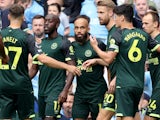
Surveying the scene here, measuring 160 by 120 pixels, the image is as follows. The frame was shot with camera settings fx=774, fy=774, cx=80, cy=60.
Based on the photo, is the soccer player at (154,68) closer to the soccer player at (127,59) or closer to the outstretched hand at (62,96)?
the soccer player at (127,59)

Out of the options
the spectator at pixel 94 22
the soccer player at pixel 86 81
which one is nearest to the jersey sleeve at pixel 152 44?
the soccer player at pixel 86 81

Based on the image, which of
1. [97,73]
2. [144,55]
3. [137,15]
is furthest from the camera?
[137,15]

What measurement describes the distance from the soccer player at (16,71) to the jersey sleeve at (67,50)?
22.7 inches

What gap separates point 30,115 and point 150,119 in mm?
2127

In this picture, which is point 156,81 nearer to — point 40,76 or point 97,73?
point 97,73

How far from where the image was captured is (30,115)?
1371cm

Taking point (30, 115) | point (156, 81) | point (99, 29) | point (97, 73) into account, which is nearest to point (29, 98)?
point (30, 115)

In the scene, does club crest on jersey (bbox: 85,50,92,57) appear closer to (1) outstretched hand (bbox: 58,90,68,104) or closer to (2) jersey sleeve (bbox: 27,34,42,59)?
(1) outstretched hand (bbox: 58,90,68,104)

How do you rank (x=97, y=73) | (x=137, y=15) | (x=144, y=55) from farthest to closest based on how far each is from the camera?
(x=137, y=15), (x=97, y=73), (x=144, y=55)

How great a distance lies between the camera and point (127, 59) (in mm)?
13117

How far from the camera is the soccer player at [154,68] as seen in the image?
13.6 meters

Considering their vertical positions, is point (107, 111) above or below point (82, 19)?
below

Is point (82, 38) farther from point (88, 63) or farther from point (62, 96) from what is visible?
point (62, 96)

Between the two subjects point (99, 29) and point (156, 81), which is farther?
point (99, 29)
